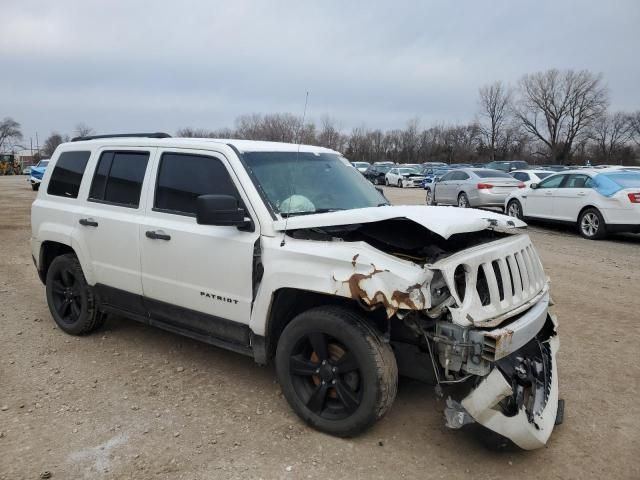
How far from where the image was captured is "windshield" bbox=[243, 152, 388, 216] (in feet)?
12.2

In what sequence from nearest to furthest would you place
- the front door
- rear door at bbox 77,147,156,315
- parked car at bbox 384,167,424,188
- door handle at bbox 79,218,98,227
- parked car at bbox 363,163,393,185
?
the front door
rear door at bbox 77,147,156,315
door handle at bbox 79,218,98,227
parked car at bbox 384,167,424,188
parked car at bbox 363,163,393,185

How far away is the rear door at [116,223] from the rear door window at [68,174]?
24 centimetres

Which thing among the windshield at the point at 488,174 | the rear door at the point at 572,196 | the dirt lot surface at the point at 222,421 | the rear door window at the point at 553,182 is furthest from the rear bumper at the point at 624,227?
the dirt lot surface at the point at 222,421

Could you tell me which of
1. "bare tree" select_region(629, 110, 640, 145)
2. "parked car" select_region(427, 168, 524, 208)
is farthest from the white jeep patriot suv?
"bare tree" select_region(629, 110, 640, 145)

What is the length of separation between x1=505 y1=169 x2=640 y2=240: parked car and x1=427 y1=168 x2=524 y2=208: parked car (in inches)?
81.1

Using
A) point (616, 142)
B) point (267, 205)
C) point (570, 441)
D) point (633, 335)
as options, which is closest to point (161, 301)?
point (267, 205)

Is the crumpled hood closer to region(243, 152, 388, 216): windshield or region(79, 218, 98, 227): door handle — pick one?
region(243, 152, 388, 216): windshield

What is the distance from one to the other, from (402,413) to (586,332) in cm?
270

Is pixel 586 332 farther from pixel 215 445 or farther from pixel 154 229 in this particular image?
pixel 154 229

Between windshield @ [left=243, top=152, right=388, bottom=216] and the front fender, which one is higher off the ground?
windshield @ [left=243, top=152, right=388, bottom=216]

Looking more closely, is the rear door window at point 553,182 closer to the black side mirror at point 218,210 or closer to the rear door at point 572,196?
the rear door at point 572,196

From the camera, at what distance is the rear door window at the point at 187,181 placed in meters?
3.80

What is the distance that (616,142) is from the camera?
7525 cm

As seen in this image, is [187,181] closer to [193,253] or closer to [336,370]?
[193,253]
